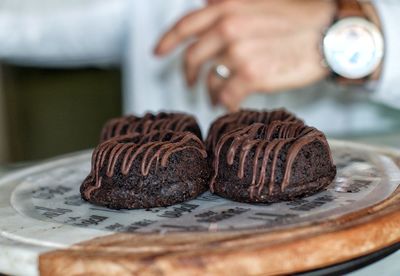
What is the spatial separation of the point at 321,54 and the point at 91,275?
1040 mm

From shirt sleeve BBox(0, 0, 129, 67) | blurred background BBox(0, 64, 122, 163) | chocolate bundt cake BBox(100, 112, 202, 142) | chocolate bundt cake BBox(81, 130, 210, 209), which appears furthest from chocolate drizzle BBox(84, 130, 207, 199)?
blurred background BBox(0, 64, 122, 163)

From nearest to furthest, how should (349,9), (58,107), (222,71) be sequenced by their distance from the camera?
(349,9) < (222,71) < (58,107)

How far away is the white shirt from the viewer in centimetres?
239

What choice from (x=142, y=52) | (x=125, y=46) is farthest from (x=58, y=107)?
(x=142, y=52)

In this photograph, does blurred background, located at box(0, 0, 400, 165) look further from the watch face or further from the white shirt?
the watch face

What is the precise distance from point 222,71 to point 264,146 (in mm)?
846

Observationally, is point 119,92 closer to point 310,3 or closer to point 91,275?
point 310,3

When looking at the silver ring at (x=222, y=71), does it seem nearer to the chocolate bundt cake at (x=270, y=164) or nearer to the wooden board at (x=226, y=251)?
the chocolate bundt cake at (x=270, y=164)

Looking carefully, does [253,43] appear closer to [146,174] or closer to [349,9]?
[349,9]

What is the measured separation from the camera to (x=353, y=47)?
1654 mm

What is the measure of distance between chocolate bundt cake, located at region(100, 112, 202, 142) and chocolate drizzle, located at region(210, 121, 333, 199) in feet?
0.56

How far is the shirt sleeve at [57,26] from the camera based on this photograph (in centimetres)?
251

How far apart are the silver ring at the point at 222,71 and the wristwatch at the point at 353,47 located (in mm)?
296

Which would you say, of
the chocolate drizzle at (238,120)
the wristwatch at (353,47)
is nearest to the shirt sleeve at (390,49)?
the wristwatch at (353,47)
